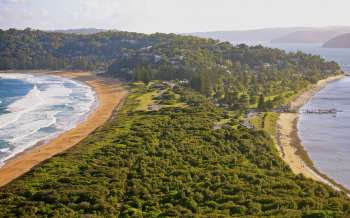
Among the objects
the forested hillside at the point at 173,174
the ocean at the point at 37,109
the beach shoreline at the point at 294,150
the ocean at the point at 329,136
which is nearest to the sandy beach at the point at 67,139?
the ocean at the point at 37,109

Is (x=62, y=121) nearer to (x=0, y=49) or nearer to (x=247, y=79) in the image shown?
(x=247, y=79)

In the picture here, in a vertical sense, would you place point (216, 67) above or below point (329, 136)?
above

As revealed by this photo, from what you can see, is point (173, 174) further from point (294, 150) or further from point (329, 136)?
point (329, 136)

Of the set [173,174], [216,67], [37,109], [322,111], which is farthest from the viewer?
[216,67]

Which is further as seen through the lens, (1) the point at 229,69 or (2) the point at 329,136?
(1) the point at 229,69

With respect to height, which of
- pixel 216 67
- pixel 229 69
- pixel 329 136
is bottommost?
pixel 329 136

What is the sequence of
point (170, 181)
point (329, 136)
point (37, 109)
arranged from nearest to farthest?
1. point (170, 181)
2. point (329, 136)
3. point (37, 109)

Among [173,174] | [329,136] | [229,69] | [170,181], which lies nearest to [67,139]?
[173,174]
